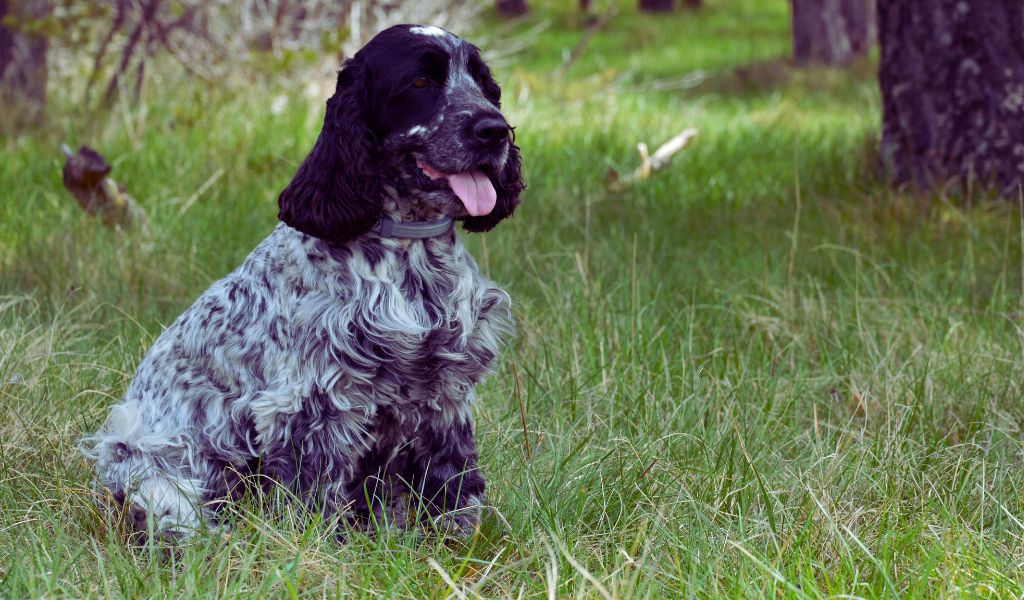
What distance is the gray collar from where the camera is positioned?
300 cm

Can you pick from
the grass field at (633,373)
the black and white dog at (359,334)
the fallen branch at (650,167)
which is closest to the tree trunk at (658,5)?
the grass field at (633,373)

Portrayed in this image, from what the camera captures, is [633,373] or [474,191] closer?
[474,191]

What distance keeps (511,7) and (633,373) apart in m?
21.2

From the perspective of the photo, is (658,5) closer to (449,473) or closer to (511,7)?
(511,7)

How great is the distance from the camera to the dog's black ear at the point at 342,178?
2895mm

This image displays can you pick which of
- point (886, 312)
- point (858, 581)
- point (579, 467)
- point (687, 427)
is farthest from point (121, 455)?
point (886, 312)

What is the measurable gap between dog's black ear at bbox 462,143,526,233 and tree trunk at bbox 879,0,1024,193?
3.29m

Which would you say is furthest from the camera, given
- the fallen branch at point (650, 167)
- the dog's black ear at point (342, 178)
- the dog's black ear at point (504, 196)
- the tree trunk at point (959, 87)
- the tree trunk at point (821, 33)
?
the tree trunk at point (821, 33)

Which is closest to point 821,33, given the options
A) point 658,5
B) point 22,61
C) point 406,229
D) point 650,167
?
point 650,167

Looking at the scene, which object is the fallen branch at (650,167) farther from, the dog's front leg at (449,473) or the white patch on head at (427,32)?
the dog's front leg at (449,473)

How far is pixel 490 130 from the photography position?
2.97 metres

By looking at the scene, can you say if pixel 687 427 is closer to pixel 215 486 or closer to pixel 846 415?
pixel 846 415

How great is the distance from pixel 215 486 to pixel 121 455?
0.30 metres

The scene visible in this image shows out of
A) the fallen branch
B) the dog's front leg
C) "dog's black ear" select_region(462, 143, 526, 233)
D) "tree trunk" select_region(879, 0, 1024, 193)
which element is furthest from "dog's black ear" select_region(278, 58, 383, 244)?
"tree trunk" select_region(879, 0, 1024, 193)
